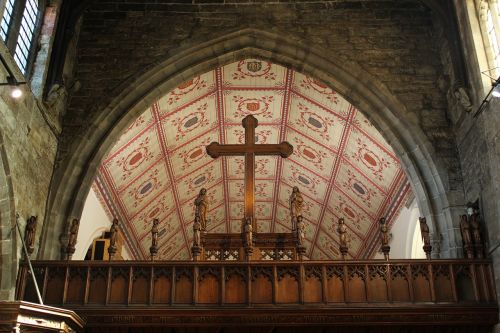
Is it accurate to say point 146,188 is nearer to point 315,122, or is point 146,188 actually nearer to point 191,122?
point 191,122

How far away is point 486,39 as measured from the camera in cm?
774

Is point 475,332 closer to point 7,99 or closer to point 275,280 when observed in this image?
point 275,280

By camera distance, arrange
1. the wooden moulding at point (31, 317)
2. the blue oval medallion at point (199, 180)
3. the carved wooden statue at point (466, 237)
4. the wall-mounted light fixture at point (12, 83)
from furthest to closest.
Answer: the blue oval medallion at point (199, 180) → the carved wooden statue at point (466, 237) → the wall-mounted light fixture at point (12, 83) → the wooden moulding at point (31, 317)

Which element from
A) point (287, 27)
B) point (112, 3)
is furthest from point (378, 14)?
point (112, 3)

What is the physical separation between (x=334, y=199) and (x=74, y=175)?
6709 millimetres

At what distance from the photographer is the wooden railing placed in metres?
6.93

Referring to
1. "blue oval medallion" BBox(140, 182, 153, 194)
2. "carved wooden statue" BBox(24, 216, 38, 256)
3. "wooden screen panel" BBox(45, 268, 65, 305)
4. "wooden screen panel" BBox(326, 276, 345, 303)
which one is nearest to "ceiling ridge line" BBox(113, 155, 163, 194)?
"blue oval medallion" BBox(140, 182, 153, 194)

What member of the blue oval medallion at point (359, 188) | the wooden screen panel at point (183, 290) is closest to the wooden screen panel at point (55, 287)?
the wooden screen panel at point (183, 290)

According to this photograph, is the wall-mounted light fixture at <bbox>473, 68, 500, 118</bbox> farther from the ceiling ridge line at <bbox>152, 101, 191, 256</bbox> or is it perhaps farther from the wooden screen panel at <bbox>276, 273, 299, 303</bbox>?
the ceiling ridge line at <bbox>152, 101, 191, 256</bbox>

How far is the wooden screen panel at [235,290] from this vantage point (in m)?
6.96

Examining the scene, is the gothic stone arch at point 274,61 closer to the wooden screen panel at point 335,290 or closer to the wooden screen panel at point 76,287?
the wooden screen panel at point 76,287

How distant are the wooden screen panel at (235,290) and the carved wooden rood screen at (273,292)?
1cm

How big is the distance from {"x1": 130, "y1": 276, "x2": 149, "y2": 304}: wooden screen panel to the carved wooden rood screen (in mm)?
11

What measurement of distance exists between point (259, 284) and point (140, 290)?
1307mm
